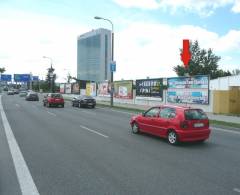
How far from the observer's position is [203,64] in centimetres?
9244

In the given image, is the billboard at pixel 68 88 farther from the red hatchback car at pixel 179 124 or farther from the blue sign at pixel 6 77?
the red hatchback car at pixel 179 124

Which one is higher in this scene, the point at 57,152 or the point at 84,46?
the point at 84,46

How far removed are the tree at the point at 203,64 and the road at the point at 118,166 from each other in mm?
79921

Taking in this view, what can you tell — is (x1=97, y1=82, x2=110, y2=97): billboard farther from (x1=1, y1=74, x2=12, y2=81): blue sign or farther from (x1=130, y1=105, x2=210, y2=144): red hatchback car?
(x1=1, y1=74, x2=12, y2=81): blue sign

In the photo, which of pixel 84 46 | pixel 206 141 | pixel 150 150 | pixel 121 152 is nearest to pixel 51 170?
pixel 121 152

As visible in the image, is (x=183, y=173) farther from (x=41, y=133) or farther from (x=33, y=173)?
(x=41, y=133)

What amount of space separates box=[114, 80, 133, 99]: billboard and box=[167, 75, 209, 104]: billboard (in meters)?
8.28

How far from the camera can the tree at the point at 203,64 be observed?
9000 cm

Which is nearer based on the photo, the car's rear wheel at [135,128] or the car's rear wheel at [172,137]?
the car's rear wheel at [172,137]

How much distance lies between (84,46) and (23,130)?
3398 inches

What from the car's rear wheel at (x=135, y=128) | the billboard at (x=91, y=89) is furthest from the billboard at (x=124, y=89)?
the car's rear wheel at (x=135, y=128)

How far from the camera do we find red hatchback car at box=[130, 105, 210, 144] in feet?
35.4

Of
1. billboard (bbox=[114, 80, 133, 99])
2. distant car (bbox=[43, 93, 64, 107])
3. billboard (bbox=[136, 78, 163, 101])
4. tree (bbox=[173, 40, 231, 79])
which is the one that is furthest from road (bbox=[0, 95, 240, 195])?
tree (bbox=[173, 40, 231, 79])

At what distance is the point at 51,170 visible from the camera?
283 inches
